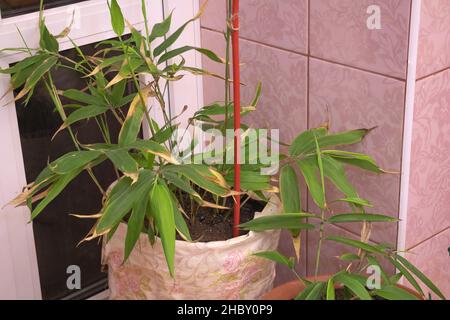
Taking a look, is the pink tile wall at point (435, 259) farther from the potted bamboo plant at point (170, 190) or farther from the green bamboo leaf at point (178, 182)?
the green bamboo leaf at point (178, 182)

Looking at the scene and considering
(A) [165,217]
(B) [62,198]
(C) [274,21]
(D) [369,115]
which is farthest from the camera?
(B) [62,198]

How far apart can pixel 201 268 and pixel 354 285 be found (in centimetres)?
28

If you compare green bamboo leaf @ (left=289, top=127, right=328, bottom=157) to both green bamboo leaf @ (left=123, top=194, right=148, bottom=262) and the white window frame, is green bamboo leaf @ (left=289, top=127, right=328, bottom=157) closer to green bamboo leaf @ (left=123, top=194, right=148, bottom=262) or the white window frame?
green bamboo leaf @ (left=123, top=194, right=148, bottom=262)

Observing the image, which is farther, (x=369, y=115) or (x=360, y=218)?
(x=369, y=115)

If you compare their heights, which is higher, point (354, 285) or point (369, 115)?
point (369, 115)

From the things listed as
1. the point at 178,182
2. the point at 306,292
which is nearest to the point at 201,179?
the point at 178,182

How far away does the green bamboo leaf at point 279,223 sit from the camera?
47.4 inches

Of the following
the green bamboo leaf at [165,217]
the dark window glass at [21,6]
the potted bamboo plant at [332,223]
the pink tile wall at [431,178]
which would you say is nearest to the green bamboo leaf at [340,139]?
the potted bamboo plant at [332,223]

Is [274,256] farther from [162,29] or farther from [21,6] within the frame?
[21,6]

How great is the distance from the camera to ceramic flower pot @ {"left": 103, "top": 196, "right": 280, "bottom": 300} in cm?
126

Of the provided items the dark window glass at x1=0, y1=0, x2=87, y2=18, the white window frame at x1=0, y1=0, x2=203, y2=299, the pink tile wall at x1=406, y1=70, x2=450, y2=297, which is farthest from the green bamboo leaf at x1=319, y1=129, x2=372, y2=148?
the dark window glass at x1=0, y1=0, x2=87, y2=18

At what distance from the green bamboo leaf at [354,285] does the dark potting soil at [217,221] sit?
25 cm

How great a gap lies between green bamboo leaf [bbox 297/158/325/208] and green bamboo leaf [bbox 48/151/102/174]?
345 mm

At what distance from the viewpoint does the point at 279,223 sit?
1220 mm
